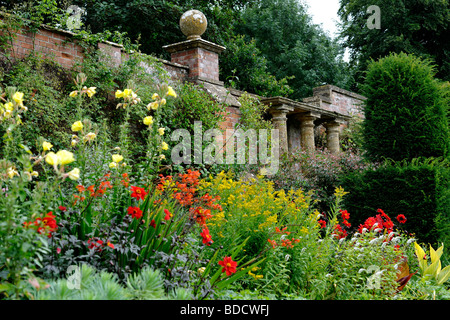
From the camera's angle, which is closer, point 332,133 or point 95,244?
point 95,244

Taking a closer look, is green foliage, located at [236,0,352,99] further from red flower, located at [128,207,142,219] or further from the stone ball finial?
red flower, located at [128,207,142,219]

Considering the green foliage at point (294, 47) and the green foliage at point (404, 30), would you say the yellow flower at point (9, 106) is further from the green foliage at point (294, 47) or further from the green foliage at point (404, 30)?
the green foliage at point (294, 47)

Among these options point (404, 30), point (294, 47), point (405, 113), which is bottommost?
point (405, 113)

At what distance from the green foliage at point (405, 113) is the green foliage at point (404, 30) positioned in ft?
28.5

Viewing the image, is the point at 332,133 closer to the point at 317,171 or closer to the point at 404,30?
the point at 317,171

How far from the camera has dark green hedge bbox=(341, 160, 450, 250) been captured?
546 cm

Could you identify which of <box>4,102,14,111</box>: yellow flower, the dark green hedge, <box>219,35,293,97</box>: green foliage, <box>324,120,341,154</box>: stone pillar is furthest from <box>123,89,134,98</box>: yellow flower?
<box>219,35,293,97</box>: green foliage

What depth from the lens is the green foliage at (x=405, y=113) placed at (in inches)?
237

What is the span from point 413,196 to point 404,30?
11447 millimetres

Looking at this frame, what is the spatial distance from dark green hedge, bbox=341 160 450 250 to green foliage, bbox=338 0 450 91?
9.70m

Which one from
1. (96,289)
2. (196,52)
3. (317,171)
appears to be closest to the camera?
(96,289)

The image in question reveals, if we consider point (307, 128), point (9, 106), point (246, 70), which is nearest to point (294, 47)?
point (246, 70)

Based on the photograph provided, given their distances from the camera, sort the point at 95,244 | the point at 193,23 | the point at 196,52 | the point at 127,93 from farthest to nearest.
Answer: the point at 193,23
the point at 196,52
the point at 127,93
the point at 95,244

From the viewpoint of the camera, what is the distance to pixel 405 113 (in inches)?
241
